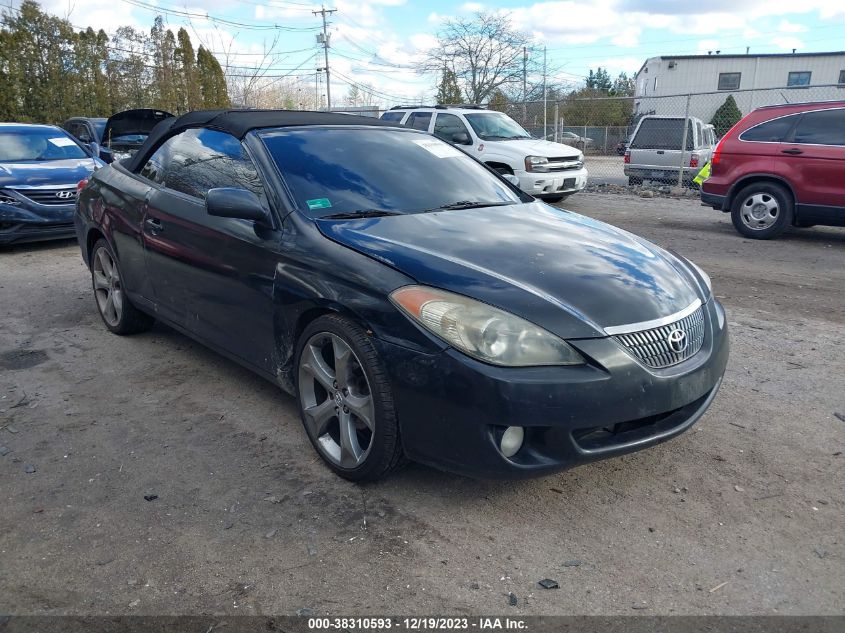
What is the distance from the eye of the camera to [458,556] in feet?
8.70

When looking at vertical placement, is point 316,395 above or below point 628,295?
below

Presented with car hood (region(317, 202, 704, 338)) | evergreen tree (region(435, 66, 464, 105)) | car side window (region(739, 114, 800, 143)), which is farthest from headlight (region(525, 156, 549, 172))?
evergreen tree (region(435, 66, 464, 105))

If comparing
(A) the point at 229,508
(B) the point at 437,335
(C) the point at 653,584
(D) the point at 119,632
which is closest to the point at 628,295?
(B) the point at 437,335

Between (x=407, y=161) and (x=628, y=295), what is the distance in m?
1.70

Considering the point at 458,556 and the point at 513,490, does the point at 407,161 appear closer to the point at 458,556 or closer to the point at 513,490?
the point at 513,490

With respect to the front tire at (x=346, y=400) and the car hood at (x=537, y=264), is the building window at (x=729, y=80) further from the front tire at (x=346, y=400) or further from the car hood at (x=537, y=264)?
the front tire at (x=346, y=400)

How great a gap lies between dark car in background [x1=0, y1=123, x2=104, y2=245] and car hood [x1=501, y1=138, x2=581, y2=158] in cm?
664

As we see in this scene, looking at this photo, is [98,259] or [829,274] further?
[829,274]

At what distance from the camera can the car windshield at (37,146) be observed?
936 cm

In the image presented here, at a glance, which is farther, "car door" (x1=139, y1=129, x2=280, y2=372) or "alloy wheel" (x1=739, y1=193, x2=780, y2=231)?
"alloy wheel" (x1=739, y1=193, x2=780, y2=231)

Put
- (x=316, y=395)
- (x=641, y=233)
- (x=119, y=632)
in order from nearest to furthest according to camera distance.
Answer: (x=119, y=632) < (x=316, y=395) < (x=641, y=233)

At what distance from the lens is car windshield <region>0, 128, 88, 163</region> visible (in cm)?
936

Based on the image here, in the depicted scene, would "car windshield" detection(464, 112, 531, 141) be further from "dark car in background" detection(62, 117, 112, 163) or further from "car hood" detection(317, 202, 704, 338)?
"car hood" detection(317, 202, 704, 338)

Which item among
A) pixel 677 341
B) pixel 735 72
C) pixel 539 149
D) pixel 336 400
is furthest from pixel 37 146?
pixel 735 72
